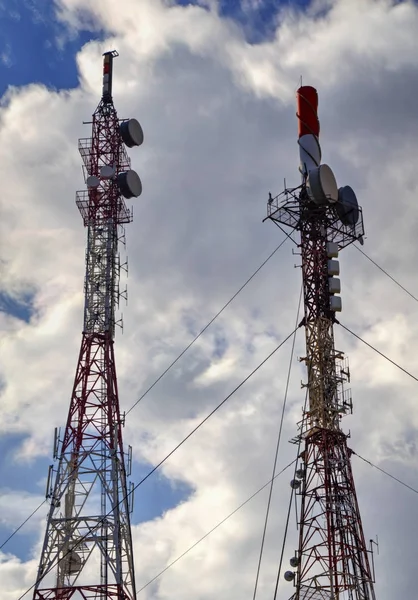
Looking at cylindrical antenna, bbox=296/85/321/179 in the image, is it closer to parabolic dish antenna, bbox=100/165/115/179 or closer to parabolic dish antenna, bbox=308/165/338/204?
parabolic dish antenna, bbox=308/165/338/204

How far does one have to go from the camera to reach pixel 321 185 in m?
64.0

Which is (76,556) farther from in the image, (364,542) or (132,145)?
(132,145)

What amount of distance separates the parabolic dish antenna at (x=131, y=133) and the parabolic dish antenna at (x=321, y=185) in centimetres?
1847

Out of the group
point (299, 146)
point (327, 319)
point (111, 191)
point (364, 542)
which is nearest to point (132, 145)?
point (111, 191)

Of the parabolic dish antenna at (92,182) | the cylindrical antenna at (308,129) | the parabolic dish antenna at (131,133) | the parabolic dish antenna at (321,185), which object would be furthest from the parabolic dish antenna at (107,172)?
the parabolic dish antenna at (321,185)

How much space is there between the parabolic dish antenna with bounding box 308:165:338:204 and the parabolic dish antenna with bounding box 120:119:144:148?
1847 cm

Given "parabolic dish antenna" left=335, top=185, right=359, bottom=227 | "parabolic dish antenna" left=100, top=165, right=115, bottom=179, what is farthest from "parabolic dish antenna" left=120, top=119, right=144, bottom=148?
"parabolic dish antenna" left=335, top=185, right=359, bottom=227

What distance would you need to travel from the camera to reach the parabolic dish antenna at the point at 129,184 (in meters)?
76.2

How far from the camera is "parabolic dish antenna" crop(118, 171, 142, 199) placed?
7619 cm

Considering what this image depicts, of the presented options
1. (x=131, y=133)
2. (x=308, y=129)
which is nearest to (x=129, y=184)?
(x=131, y=133)

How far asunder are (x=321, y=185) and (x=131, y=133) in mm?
19335

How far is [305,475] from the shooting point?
6150 centimetres

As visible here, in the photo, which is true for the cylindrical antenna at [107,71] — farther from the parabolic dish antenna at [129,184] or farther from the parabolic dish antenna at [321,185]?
the parabolic dish antenna at [321,185]

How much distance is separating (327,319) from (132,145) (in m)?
22.5
